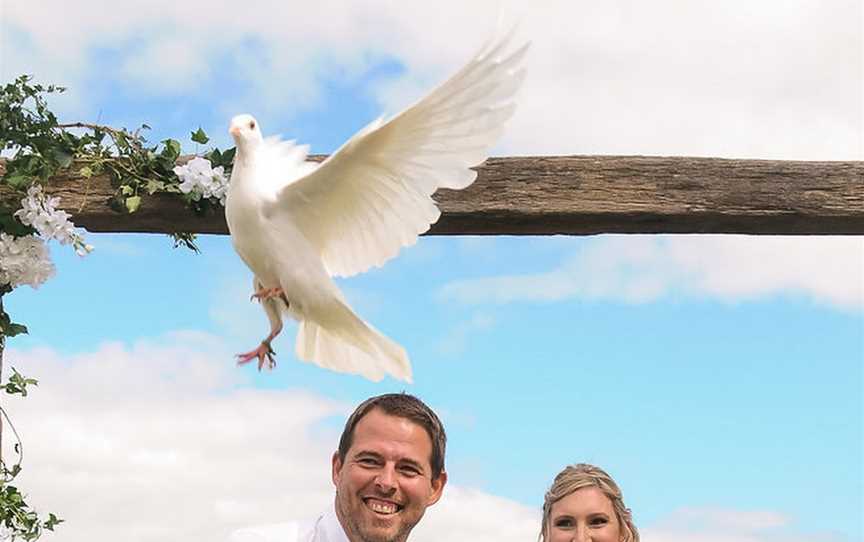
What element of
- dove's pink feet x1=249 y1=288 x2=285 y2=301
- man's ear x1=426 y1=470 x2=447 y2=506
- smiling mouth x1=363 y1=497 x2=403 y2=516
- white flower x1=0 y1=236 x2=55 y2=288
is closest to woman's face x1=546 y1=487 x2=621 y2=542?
man's ear x1=426 y1=470 x2=447 y2=506

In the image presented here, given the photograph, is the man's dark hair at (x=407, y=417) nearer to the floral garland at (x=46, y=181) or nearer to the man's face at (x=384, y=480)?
the man's face at (x=384, y=480)

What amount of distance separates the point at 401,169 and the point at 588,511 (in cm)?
85

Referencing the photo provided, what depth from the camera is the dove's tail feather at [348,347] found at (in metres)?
2.63

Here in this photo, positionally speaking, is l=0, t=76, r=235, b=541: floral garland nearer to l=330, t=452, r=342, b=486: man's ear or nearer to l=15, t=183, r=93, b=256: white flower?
l=15, t=183, r=93, b=256: white flower

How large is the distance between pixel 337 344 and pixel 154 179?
32.4 inches

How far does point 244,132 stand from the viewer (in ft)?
8.52

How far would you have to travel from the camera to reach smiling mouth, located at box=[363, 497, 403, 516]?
8.24 feet

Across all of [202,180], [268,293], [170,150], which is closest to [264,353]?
[268,293]

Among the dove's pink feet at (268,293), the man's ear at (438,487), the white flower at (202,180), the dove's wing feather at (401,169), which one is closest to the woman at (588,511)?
the man's ear at (438,487)

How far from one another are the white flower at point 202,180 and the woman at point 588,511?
3.80 feet

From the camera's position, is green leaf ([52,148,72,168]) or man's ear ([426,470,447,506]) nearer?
man's ear ([426,470,447,506])

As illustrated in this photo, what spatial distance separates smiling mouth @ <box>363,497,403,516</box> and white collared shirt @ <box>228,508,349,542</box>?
150 millimetres

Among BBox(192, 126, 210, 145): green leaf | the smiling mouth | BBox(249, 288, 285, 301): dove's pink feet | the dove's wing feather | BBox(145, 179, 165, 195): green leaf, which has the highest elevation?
BBox(192, 126, 210, 145): green leaf

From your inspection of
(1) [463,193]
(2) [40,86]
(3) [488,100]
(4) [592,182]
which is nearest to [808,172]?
(4) [592,182]
